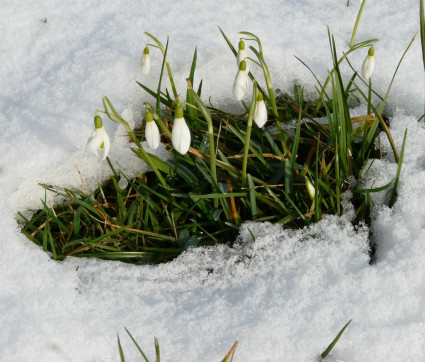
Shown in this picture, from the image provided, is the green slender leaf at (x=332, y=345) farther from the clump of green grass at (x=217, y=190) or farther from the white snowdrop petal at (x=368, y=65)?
the white snowdrop petal at (x=368, y=65)

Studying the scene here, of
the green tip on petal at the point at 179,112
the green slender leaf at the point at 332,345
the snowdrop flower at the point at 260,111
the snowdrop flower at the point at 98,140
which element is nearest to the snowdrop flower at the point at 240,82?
the snowdrop flower at the point at 260,111

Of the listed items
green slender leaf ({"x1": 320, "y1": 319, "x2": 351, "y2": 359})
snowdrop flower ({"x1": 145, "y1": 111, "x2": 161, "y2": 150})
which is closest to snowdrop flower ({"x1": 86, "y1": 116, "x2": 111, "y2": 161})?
snowdrop flower ({"x1": 145, "y1": 111, "x2": 161, "y2": 150})

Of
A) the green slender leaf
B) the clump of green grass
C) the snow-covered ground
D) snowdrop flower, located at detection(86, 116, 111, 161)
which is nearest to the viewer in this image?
the green slender leaf

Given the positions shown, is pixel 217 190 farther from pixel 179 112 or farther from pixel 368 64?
pixel 368 64

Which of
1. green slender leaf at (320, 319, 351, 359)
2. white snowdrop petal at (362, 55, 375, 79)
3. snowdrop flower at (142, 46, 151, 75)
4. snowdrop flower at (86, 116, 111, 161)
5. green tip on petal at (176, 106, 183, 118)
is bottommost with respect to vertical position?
green slender leaf at (320, 319, 351, 359)

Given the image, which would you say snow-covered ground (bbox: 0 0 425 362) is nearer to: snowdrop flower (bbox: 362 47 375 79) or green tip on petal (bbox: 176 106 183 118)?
snowdrop flower (bbox: 362 47 375 79)

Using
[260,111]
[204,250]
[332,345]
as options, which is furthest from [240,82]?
[332,345]
